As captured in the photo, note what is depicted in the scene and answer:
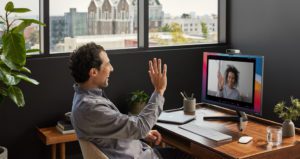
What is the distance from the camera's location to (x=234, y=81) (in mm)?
2967

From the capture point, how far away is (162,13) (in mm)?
4488

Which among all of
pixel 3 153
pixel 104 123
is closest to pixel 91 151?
pixel 104 123

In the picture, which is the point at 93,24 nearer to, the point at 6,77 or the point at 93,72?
the point at 6,77

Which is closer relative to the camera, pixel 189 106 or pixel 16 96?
pixel 16 96

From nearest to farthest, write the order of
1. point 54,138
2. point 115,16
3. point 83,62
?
point 83,62 → point 54,138 → point 115,16

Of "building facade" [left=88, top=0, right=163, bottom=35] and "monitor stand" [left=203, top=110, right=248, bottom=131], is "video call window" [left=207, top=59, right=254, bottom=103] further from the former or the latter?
"building facade" [left=88, top=0, right=163, bottom=35]

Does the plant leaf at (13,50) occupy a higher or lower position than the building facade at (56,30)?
lower

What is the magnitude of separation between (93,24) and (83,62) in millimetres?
1909

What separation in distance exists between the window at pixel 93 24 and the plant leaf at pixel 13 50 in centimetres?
92

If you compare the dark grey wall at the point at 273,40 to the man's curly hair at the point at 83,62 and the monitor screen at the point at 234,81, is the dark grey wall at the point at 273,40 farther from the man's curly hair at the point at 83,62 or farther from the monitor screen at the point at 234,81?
the man's curly hair at the point at 83,62

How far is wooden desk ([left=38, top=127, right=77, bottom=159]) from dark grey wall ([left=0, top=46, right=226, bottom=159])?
146 mm

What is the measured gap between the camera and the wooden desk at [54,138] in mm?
3459

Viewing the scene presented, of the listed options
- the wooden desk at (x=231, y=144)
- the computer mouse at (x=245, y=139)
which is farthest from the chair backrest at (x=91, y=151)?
the computer mouse at (x=245, y=139)

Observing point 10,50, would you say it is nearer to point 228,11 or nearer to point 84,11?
point 84,11
